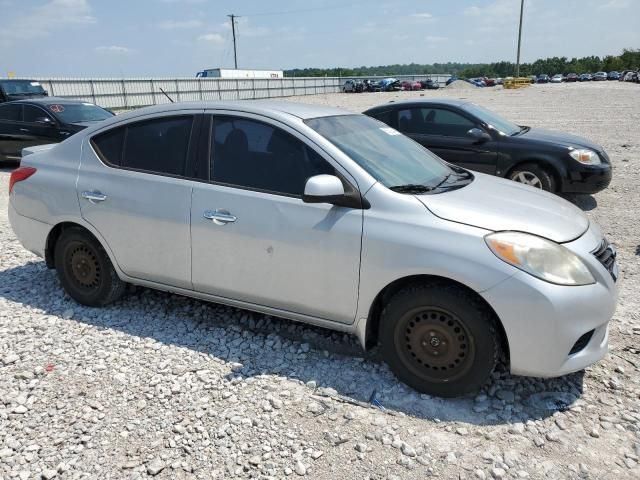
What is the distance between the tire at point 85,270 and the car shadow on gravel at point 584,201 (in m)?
6.40

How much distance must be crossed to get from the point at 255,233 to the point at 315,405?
116cm

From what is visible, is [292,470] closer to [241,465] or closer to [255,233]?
[241,465]

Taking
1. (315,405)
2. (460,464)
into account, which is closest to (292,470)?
(315,405)

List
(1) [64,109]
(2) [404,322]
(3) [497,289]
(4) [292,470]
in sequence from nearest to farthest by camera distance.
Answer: (4) [292,470]
(3) [497,289]
(2) [404,322]
(1) [64,109]

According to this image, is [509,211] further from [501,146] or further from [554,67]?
[554,67]

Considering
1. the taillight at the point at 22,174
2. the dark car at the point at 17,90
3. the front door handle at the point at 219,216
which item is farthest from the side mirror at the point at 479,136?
the dark car at the point at 17,90

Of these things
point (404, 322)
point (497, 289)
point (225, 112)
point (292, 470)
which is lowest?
point (292, 470)

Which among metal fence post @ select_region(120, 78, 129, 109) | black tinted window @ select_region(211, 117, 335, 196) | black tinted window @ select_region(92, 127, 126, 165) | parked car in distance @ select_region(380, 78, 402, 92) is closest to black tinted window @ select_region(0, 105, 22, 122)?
black tinted window @ select_region(92, 127, 126, 165)

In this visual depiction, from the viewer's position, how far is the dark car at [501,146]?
285 inches

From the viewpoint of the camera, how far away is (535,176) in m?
7.38

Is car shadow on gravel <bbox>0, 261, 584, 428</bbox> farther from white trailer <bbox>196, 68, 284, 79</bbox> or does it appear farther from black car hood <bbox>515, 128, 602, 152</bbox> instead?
white trailer <bbox>196, 68, 284, 79</bbox>

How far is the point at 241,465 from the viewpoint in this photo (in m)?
2.58

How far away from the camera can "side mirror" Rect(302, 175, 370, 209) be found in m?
2.99

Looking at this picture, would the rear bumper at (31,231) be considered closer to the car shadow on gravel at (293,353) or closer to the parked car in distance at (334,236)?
the parked car in distance at (334,236)
